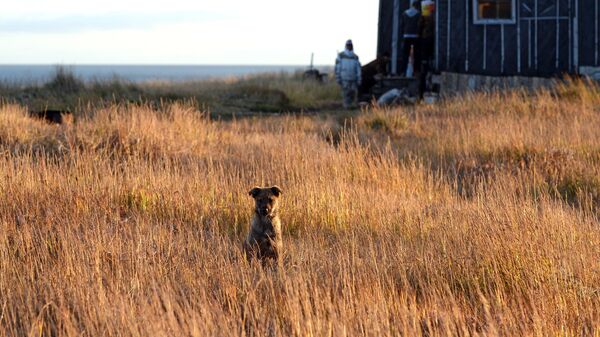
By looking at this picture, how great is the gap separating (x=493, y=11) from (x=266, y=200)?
17529 millimetres

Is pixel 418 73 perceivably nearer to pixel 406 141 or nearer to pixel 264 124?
pixel 264 124

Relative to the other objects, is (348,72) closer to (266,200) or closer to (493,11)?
(493,11)

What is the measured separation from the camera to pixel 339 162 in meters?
11.4

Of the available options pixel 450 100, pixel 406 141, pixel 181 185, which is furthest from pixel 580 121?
pixel 181 185

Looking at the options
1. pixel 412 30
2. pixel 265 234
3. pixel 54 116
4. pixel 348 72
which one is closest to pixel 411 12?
pixel 412 30

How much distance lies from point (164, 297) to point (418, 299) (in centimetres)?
190

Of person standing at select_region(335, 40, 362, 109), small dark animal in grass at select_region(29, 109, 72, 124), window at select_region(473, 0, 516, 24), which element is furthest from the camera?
person standing at select_region(335, 40, 362, 109)

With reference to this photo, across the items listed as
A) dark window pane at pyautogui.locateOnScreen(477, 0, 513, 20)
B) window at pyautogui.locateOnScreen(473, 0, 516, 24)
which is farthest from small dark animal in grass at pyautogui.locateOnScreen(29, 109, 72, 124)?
dark window pane at pyautogui.locateOnScreen(477, 0, 513, 20)

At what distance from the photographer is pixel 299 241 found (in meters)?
8.28

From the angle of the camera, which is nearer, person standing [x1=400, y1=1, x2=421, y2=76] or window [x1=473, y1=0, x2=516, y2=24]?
window [x1=473, y1=0, x2=516, y2=24]

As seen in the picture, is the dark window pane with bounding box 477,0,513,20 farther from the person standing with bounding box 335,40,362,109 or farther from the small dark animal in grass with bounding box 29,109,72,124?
the small dark animal in grass with bounding box 29,109,72,124

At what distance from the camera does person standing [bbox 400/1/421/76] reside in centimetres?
2595

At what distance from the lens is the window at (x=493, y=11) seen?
2322 centimetres

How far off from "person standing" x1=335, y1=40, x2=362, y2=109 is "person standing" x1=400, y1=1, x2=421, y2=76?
5.33 feet
